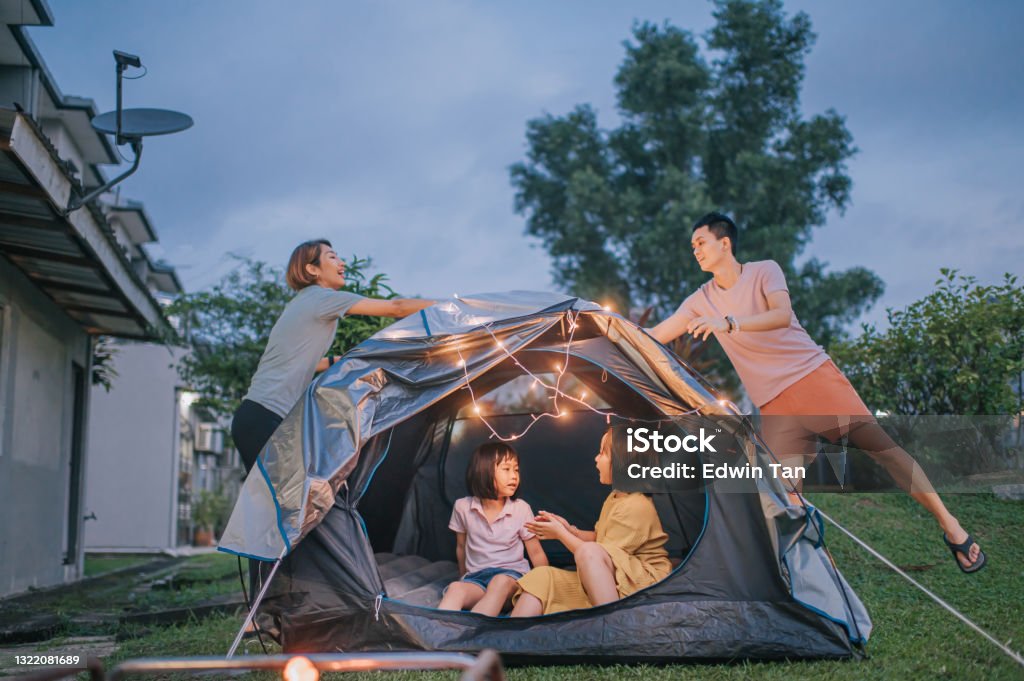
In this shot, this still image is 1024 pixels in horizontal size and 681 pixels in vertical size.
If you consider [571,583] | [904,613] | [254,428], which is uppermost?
[254,428]

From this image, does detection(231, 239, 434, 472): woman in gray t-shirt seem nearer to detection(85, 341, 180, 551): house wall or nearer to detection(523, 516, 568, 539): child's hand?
detection(523, 516, 568, 539): child's hand

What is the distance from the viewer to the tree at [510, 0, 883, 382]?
16.7 meters

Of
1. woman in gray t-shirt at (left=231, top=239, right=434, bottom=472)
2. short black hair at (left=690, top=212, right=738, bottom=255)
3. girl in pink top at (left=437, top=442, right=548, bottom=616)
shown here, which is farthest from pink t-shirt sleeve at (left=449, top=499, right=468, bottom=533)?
short black hair at (left=690, top=212, right=738, bottom=255)

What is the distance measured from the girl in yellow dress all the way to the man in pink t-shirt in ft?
2.30

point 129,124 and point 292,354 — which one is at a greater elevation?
point 129,124

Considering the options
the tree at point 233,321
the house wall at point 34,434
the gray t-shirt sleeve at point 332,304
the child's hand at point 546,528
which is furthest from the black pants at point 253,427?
the tree at point 233,321

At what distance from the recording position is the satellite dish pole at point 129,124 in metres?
5.39

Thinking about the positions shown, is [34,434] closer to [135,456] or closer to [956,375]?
[956,375]

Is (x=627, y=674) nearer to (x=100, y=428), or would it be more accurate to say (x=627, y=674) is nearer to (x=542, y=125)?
(x=100, y=428)

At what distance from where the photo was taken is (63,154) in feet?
Answer: 32.8

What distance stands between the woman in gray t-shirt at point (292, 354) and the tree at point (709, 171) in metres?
13.0

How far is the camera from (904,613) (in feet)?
14.1

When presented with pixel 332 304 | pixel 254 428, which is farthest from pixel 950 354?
pixel 254 428

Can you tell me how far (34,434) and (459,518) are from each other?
4641mm
